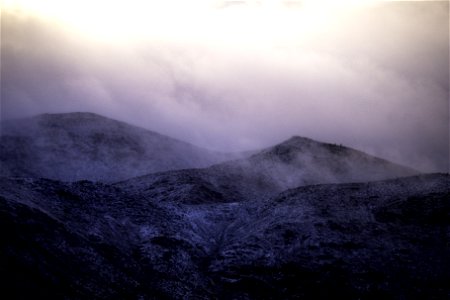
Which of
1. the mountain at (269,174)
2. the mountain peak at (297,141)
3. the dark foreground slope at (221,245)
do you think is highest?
the mountain peak at (297,141)

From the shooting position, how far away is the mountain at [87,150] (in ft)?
245

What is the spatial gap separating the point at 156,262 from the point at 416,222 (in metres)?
20.4

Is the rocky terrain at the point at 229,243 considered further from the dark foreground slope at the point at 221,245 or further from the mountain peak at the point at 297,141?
the mountain peak at the point at 297,141

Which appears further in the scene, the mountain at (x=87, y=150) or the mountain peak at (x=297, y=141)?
the mountain peak at (x=297, y=141)

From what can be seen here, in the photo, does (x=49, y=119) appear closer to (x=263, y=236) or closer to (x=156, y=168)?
(x=156, y=168)

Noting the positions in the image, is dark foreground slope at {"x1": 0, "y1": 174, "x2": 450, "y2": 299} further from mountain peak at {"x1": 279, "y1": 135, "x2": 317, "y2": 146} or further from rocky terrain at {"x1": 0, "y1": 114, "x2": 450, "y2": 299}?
mountain peak at {"x1": 279, "y1": 135, "x2": 317, "y2": 146}

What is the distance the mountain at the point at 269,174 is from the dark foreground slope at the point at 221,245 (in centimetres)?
1416

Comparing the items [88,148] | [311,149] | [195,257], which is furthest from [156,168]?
[195,257]

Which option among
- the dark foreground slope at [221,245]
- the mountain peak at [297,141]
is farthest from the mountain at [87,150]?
the dark foreground slope at [221,245]

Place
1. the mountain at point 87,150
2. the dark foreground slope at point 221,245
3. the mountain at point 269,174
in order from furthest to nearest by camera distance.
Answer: the mountain at point 87,150, the mountain at point 269,174, the dark foreground slope at point 221,245

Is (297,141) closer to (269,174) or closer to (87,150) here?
(269,174)

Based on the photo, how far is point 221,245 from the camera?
1309 inches

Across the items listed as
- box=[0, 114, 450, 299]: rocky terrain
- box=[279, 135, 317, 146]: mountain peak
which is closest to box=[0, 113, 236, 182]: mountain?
box=[279, 135, 317, 146]: mountain peak

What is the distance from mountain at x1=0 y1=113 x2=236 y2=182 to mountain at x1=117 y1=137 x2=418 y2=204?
50.3 ft
